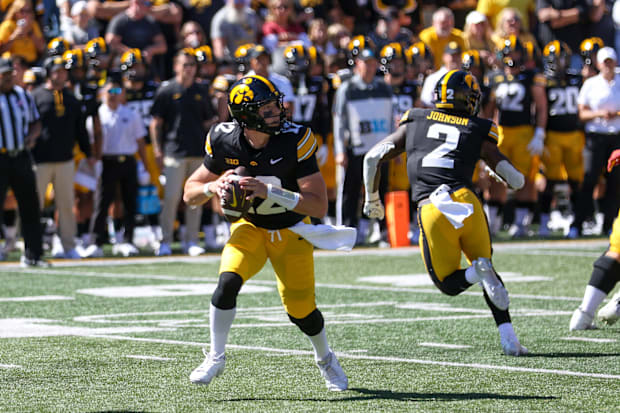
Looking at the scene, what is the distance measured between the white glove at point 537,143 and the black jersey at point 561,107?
66 cm

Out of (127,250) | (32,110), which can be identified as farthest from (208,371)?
(127,250)

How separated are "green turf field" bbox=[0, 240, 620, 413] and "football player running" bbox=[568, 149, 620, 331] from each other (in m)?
0.15

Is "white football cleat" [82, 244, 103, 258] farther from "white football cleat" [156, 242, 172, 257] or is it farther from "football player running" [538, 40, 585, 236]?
"football player running" [538, 40, 585, 236]

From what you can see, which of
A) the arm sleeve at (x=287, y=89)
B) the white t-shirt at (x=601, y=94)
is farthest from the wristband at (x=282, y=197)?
the white t-shirt at (x=601, y=94)

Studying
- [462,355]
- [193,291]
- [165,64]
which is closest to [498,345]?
[462,355]

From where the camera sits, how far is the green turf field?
566cm

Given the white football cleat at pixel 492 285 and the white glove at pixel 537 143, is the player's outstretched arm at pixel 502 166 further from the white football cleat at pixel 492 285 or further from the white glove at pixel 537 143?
the white glove at pixel 537 143

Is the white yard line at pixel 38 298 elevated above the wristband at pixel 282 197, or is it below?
below

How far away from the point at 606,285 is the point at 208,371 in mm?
2827

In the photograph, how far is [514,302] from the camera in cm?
973

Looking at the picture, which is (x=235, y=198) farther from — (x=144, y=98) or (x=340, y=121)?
(x=144, y=98)

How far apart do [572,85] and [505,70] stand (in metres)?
1.26

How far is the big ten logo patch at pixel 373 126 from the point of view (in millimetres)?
14281

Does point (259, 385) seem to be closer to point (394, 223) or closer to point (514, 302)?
point (514, 302)
